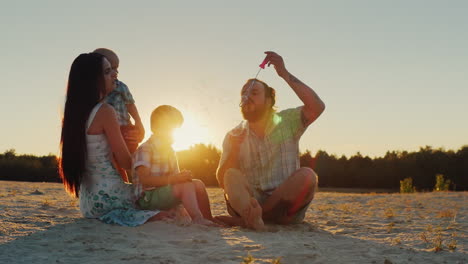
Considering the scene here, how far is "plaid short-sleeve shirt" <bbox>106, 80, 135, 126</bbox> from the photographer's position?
234 inches

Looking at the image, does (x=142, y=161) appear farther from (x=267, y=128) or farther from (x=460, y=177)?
(x=460, y=177)

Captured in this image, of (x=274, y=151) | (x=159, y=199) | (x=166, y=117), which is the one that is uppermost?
(x=166, y=117)

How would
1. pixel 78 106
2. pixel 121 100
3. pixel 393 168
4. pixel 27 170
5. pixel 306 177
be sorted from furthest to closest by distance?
pixel 393 168, pixel 27 170, pixel 121 100, pixel 306 177, pixel 78 106

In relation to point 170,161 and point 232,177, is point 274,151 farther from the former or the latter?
point 170,161

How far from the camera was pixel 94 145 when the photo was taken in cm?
496

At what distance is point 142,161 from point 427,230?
323cm

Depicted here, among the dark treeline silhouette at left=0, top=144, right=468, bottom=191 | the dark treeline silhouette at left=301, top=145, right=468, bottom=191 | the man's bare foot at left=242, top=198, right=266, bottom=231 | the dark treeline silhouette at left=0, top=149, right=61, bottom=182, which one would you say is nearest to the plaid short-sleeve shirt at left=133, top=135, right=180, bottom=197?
the man's bare foot at left=242, top=198, right=266, bottom=231

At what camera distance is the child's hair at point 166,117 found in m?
5.07

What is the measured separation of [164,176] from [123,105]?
56.7 inches

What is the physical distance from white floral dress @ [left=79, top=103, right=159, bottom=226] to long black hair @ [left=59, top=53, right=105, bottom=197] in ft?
0.29

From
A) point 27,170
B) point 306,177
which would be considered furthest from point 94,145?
point 27,170

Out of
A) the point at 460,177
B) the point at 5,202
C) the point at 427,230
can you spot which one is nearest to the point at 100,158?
the point at 5,202

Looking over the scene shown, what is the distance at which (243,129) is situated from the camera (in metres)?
5.67

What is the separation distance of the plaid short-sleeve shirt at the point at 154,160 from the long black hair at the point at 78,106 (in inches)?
21.2
